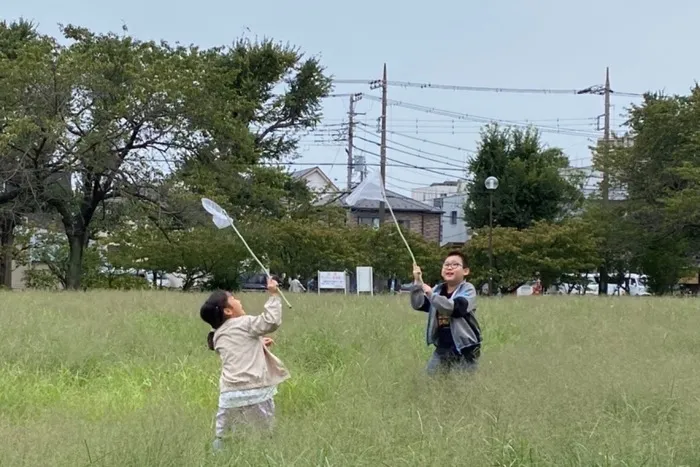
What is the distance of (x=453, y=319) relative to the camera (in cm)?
510

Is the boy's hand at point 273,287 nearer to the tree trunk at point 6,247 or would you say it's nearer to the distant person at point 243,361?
the distant person at point 243,361

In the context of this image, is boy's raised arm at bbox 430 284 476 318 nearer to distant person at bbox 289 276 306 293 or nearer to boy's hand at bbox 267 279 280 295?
boy's hand at bbox 267 279 280 295

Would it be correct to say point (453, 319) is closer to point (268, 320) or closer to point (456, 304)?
point (456, 304)

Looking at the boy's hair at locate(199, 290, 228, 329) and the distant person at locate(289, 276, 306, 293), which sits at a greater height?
the boy's hair at locate(199, 290, 228, 329)

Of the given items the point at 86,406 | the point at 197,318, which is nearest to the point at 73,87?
the point at 197,318

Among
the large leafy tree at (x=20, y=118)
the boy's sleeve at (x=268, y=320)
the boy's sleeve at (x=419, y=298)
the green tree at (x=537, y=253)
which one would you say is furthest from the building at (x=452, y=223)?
the boy's sleeve at (x=268, y=320)

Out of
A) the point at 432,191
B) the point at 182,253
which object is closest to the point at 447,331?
the point at 182,253

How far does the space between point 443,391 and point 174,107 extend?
51.7 feet

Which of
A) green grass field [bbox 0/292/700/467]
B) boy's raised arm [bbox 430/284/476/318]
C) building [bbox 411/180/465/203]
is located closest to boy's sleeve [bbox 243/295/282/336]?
green grass field [bbox 0/292/700/467]

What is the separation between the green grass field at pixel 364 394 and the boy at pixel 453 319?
7.4 inches

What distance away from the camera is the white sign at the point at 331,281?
25250 mm

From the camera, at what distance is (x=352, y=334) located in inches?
323

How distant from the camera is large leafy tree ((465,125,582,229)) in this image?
33.5 meters

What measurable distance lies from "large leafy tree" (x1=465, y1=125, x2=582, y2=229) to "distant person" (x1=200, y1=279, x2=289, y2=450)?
28.9 meters
